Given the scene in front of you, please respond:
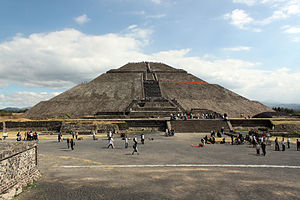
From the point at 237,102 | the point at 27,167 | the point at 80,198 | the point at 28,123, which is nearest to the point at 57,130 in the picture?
the point at 28,123

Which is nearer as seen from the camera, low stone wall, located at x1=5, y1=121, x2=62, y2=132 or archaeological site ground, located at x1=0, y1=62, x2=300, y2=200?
archaeological site ground, located at x1=0, y1=62, x2=300, y2=200

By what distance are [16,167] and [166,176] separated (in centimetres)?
752

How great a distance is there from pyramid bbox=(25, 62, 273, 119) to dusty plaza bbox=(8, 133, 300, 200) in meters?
26.5

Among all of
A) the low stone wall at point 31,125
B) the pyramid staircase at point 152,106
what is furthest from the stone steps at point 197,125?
the low stone wall at point 31,125

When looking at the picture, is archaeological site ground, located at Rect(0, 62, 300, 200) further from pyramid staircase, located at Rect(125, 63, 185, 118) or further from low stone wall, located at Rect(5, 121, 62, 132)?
pyramid staircase, located at Rect(125, 63, 185, 118)

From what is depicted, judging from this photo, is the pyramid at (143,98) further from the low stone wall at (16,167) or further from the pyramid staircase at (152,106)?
the low stone wall at (16,167)

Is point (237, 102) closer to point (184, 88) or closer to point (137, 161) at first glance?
point (184, 88)

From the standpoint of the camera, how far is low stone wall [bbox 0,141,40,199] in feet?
28.3

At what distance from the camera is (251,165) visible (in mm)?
14312

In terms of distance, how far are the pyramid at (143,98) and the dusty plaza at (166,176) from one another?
26.5 m

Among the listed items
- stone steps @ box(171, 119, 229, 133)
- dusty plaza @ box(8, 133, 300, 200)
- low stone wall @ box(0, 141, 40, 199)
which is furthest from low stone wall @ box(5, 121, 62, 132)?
low stone wall @ box(0, 141, 40, 199)

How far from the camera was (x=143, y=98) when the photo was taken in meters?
57.2

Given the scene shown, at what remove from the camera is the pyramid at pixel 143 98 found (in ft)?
160

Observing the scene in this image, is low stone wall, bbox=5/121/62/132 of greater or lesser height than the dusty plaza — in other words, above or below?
above
